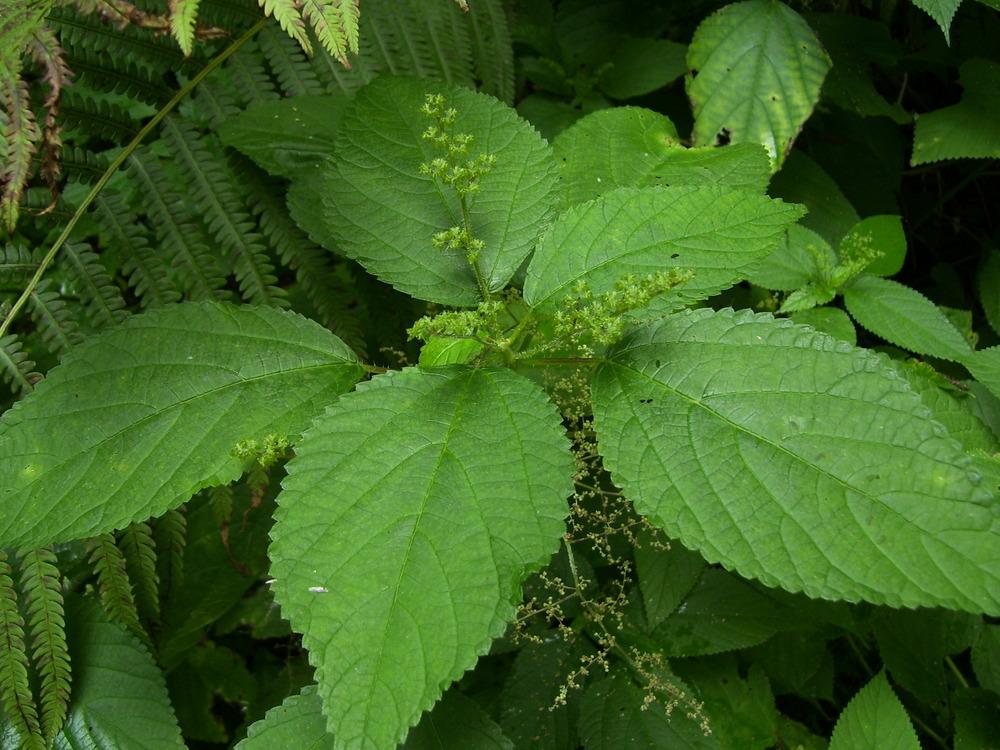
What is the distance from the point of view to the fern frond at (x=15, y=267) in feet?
6.78

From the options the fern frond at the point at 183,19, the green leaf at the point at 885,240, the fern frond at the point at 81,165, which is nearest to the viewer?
the fern frond at the point at 183,19

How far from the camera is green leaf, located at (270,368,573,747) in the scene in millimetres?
1267

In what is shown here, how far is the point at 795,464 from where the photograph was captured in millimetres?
1421

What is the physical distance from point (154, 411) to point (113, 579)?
0.62 metres

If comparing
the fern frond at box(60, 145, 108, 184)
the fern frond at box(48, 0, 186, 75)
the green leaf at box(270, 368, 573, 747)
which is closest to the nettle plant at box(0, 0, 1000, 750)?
the green leaf at box(270, 368, 573, 747)

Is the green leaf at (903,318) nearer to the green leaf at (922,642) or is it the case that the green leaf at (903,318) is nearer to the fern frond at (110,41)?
the green leaf at (922,642)

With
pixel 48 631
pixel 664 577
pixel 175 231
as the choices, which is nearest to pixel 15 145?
pixel 175 231

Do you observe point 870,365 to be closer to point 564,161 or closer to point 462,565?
point 462,565

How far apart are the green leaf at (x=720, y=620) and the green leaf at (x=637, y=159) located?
1.14m

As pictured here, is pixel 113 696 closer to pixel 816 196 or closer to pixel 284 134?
pixel 284 134

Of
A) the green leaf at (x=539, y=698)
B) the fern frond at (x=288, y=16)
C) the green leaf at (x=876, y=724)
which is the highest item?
the fern frond at (x=288, y=16)

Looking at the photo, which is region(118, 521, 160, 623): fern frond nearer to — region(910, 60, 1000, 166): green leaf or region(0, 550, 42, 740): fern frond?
region(0, 550, 42, 740): fern frond

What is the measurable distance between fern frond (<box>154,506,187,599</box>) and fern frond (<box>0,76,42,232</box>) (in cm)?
81

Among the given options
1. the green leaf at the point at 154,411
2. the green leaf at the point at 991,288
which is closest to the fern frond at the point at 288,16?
the green leaf at the point at 154,411
